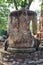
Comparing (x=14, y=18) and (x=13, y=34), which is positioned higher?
(x=14, y=18)

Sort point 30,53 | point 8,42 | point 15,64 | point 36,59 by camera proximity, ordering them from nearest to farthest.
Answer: point 15,64 < point 36,59 < point 30,53 < point 8,42

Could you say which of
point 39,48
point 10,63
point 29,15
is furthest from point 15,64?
point 29,15

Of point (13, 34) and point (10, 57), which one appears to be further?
point (13, 34)

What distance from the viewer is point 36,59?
655 cm

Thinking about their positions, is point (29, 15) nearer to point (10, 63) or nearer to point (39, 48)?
point (39, 48)

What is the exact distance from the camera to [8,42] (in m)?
7.50

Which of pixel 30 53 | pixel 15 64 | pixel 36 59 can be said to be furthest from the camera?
pixel 30 53

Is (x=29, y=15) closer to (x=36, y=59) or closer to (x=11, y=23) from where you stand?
(x=11, y=23)

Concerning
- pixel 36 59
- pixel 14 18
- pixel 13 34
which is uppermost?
pixel 14 18

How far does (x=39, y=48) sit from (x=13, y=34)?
1.06 meters

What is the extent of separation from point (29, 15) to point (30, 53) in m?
1.38

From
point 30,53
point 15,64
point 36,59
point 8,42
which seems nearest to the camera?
point 15,64

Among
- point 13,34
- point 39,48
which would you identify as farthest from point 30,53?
point 13,34

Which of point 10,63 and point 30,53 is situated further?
point 30,53
